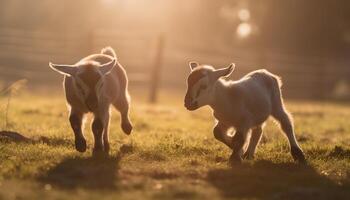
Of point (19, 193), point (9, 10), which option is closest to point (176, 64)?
point (9, 10)

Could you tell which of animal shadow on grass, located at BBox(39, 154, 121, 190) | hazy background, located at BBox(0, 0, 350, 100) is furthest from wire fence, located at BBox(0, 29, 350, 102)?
animal shadow on grass, located at BBox(39, 154, 121, 190)

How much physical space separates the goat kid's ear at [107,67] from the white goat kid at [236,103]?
51.8 inches

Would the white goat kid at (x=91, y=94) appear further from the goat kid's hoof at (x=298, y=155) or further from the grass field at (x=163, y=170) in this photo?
the goat kid's hoof at (x=298, y=155)

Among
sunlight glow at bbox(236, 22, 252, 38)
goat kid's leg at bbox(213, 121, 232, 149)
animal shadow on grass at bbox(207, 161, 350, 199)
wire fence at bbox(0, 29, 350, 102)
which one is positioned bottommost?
wire fence at bbox(0, 29, 350, 102)

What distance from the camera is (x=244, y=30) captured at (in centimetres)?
3822

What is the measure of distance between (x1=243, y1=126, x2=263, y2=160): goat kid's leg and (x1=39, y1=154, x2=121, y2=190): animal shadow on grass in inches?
78.2

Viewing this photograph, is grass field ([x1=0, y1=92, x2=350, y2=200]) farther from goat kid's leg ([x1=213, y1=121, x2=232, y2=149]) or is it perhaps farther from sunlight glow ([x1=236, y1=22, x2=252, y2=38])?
sunlight glow ([x1=236, y1=22, x2=252, y2=38])

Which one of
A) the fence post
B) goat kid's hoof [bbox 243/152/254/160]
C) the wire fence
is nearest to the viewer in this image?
goat kid's hoof [bbox 243/152/254/160]

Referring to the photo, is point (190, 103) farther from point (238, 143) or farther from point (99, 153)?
point (99, 153)

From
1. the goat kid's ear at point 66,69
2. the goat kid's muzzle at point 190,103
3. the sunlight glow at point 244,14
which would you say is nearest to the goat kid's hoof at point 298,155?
the goat kid's muzzle at point 190,103

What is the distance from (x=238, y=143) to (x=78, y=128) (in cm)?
220

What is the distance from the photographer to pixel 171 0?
4931 cm

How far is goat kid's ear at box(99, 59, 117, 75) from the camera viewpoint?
390 inches

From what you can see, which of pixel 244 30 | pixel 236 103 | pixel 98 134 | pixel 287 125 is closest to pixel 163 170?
pixel 98 134
